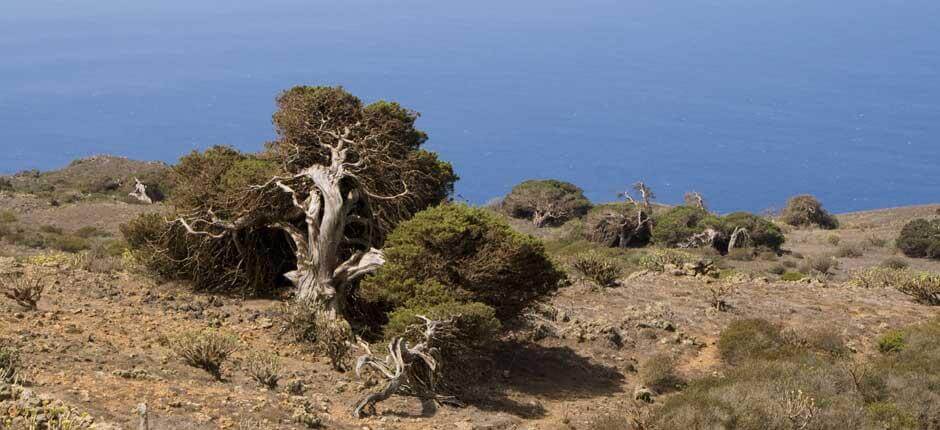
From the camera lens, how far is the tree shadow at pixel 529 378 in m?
12.2

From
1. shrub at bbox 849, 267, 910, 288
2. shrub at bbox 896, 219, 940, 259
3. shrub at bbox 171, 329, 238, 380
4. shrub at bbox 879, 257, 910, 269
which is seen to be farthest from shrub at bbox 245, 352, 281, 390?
shrub at bbox 896, 219, 940, 259

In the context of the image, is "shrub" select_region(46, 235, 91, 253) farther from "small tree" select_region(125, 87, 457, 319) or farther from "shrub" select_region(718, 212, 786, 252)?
"shrub" select_region(718, 212, 786, 252)

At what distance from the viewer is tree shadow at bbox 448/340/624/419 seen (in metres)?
12.2

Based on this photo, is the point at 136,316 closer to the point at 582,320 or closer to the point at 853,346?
the point at 582,320

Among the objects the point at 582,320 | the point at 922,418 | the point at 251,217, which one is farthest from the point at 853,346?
the point at 251,217

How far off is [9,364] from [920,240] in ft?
101

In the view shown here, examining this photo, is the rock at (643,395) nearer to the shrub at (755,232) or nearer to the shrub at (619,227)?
the shrub at (755,232)

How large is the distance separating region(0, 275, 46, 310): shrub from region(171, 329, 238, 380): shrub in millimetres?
2906

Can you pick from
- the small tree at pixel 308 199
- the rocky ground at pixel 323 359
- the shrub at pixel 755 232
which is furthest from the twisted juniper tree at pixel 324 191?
the shrub at pixel 755 232

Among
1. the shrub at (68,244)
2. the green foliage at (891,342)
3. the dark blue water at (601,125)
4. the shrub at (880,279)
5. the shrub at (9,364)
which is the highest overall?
the dark blue water at (601,125)

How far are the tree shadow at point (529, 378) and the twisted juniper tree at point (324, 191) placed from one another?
254 cm

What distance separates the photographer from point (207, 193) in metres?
17.1

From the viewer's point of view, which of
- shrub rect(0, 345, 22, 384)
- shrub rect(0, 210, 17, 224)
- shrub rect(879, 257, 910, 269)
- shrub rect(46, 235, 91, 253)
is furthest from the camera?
shrub rect(0, 210, 17, 224)

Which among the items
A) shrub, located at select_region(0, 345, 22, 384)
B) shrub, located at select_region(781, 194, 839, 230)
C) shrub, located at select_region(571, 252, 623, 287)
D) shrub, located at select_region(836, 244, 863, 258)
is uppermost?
shrub, located at select_region(781, 194, 839, 230)
